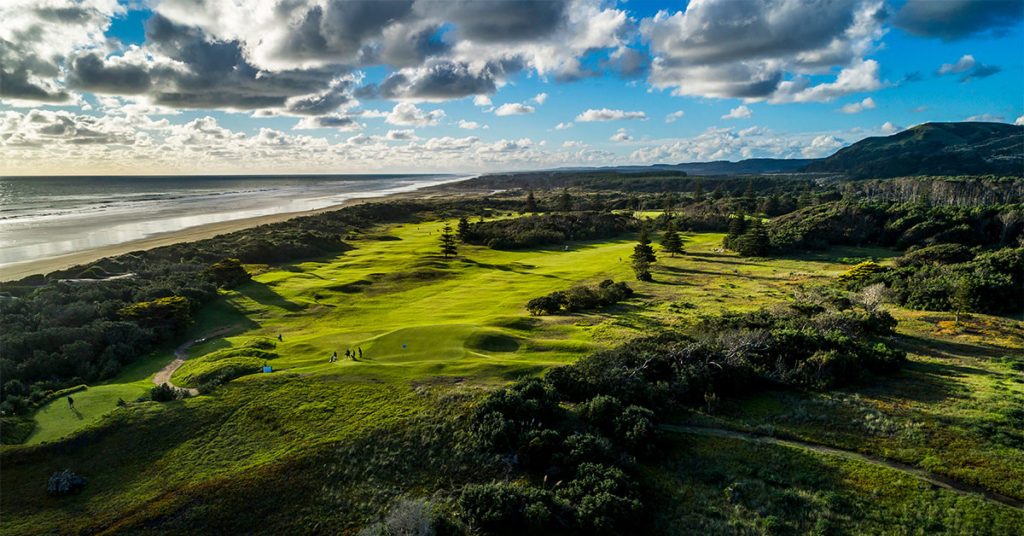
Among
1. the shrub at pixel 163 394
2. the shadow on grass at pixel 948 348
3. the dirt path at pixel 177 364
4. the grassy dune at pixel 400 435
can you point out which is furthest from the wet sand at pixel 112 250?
the shadow on grass at pixel 948 348

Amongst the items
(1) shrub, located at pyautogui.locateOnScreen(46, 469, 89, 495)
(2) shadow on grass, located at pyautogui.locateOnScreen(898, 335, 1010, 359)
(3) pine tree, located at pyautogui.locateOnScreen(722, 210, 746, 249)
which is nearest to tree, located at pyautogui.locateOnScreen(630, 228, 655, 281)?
(3) pine tree, located at pyautogui.locateOnScreen(722, 210, 746, 249)

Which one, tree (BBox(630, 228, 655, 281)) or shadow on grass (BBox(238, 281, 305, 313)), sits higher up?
tree (BBox(630, 228, 655, 281))

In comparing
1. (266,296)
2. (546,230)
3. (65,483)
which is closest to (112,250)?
(266,296)

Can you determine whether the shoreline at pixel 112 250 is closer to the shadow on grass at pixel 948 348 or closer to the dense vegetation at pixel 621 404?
the dense vegetation at pixel 621 404

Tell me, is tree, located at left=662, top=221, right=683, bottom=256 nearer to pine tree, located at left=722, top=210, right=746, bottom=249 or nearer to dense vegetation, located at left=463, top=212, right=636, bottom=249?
pine tree, located at left=722, top=210, right=746, bottom=249

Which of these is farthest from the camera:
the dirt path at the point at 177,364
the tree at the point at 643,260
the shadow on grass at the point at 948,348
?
the tree at the point at 643,260

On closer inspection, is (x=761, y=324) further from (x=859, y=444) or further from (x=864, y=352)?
(x=859, y=444)
